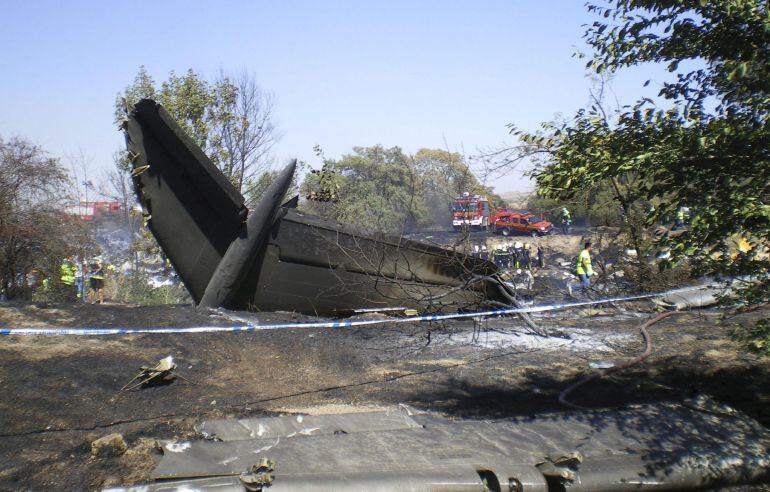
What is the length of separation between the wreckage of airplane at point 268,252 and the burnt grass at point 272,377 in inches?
19.9

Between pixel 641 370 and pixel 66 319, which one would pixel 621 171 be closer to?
pixel 641 370

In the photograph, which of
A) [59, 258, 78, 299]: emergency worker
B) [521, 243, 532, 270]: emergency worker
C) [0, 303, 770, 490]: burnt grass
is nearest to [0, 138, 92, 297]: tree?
[59, 258, 78, 299]: emergency worker

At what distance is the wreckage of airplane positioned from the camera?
8.96 m

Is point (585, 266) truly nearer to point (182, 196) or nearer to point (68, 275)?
point (182, 196)

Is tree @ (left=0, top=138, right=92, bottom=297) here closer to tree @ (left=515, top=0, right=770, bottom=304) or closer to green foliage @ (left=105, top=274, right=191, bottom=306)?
green foliage @ (left=105, top=274, right=191, bottom=306)

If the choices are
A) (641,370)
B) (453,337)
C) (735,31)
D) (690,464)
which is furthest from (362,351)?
(735,31)

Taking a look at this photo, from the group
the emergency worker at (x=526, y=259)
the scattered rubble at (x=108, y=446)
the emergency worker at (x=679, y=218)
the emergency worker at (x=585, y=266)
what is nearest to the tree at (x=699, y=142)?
the emergency worker at (x=679, y=218)

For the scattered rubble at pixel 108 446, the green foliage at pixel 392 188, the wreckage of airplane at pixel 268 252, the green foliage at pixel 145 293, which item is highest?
the green foliage at pixel 392 188

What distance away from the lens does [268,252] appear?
31.1 ft

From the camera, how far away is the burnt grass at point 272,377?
16.6 feet

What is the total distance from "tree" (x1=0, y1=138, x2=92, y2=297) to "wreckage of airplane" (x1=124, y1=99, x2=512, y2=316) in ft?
18.5

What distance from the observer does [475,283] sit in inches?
392

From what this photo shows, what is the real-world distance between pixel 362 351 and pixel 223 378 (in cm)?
200

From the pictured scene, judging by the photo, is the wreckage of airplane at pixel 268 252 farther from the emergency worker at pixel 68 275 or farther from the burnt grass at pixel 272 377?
A: the emergency worker at pixel 68 275
